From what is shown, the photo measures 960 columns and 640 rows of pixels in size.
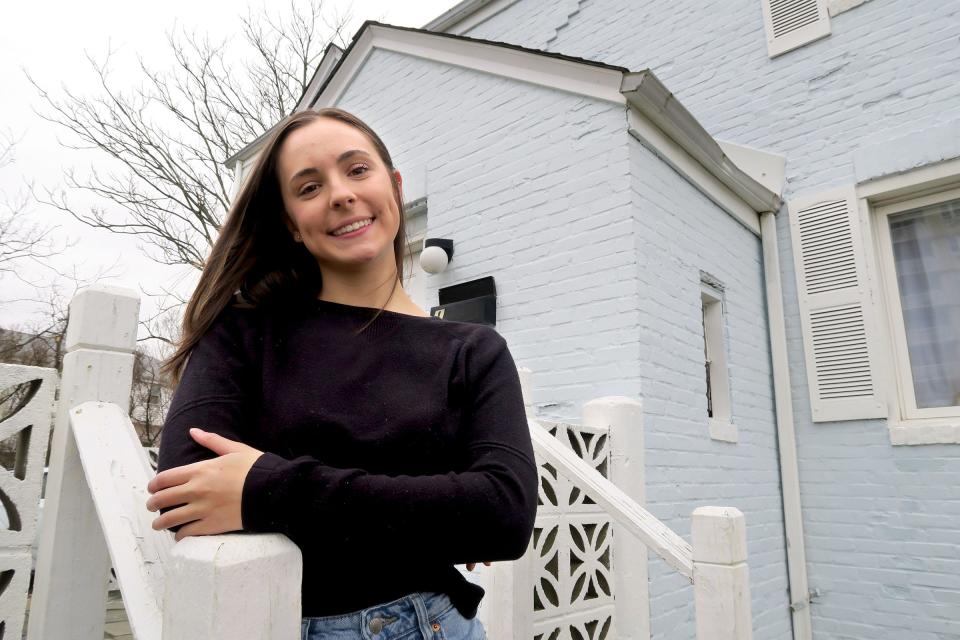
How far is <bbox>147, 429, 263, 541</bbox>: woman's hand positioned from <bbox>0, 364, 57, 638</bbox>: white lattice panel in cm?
80

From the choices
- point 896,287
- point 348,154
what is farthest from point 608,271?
point 348,154

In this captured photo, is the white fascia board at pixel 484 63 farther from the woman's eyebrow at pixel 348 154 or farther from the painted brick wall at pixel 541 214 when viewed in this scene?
the woman's eyebrow at pixel 348 154

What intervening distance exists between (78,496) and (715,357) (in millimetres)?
3782

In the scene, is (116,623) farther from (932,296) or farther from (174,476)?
(932,296)

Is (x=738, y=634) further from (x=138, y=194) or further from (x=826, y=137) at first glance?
(x=138, y=194)

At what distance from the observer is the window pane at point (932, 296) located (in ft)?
13.5

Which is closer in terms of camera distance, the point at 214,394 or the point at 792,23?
the point at 214,394

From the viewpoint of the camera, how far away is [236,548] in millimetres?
688

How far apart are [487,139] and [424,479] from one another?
3.75m

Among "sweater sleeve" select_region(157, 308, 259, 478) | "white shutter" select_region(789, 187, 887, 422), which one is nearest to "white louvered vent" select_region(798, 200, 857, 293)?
"white shutter" select_region(789, 187, 887, 422)

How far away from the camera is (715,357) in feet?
13.6

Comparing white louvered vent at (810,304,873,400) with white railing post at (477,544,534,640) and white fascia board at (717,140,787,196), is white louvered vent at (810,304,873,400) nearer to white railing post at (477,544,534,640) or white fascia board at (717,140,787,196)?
white fascia board at (717,140,787,196)

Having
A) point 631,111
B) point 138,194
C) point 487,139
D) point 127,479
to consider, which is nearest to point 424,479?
point 127,479

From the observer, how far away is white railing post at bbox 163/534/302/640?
671 millimetres
